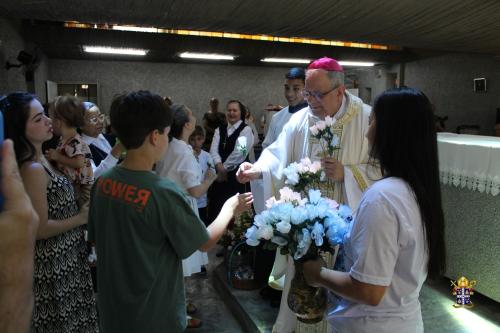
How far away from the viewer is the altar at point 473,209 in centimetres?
328

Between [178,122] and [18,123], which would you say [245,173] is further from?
[18,123]

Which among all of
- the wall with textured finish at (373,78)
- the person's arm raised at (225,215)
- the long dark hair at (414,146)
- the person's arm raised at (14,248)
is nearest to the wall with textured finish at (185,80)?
the wall with textured finish at (373,78)

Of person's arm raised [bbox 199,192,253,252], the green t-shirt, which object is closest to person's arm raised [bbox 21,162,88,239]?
the green t-shirt

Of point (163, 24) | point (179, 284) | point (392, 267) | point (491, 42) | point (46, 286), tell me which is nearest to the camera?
point (392, 267)

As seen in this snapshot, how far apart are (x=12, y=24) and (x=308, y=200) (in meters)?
5.09

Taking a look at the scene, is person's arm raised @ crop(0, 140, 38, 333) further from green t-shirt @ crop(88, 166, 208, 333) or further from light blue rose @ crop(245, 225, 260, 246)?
light blue rose @ crop(245, 225, 260, 246)

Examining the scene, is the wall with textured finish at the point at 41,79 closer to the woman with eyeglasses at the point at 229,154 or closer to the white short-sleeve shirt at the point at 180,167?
the woman with eyeglasses at the point at 229,154

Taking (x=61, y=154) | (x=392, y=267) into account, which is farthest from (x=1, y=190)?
(x=61, y=154)

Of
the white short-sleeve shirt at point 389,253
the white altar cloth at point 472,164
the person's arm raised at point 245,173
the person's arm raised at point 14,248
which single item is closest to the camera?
the person's arm raised at point 14,248

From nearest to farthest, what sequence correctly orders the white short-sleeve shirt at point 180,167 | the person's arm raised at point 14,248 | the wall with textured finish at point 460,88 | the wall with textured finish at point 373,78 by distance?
the person's arm raised at point 14,248
the white short-sleeve shirt at point 180,167
the wall with textured finish at point 460,88
the wall with textured finish at point 373,78

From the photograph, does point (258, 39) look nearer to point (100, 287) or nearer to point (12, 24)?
point (12, 24)

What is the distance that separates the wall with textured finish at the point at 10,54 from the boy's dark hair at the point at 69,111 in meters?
2.48

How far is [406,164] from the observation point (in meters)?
1.26

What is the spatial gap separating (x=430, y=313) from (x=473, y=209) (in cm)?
95
